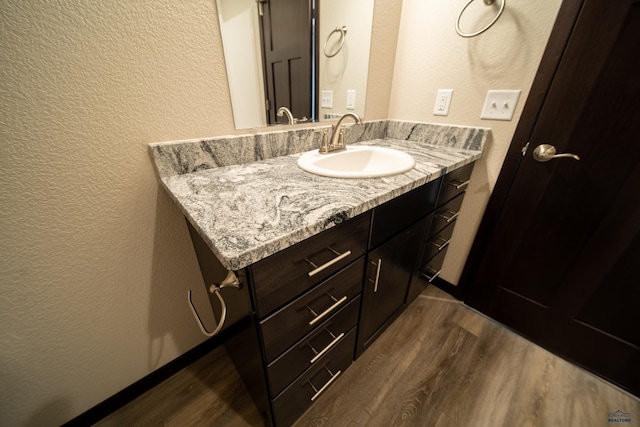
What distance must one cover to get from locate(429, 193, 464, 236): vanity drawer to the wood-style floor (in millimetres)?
580

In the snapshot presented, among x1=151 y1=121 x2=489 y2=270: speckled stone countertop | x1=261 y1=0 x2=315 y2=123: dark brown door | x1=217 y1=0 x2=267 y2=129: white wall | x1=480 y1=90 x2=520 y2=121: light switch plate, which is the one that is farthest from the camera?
x1=480 y1=90 x2=520 y2=121: light switch plate

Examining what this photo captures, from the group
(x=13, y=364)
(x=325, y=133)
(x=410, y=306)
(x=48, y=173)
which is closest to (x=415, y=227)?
(x=325, y=133)

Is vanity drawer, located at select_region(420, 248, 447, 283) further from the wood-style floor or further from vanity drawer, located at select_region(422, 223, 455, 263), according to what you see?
the wood-style floor

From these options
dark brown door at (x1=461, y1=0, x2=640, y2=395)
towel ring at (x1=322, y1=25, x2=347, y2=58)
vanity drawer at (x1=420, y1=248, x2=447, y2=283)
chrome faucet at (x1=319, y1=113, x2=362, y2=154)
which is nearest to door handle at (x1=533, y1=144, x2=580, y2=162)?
dark brown door at (x1=461, y1=0, x2=640, y2=395)

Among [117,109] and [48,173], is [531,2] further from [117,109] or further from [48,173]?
[48,173]

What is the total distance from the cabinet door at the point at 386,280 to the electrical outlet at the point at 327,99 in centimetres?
71

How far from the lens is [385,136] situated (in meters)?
1.39

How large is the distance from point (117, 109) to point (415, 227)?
3.33 feet

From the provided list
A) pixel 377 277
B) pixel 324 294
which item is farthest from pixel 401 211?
pixel 324 294

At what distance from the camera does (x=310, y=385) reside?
75cm

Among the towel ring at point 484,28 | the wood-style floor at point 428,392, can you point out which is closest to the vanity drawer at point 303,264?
the wood-style floor at point 428,392

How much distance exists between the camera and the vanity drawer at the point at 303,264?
0.47m

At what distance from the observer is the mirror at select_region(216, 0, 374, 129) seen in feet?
2.43

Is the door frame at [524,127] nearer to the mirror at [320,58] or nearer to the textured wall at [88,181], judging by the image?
the mirror at [320,58]
